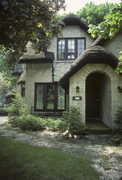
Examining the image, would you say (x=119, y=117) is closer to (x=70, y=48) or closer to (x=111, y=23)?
(x=111, y=23)

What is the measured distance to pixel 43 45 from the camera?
4961mm

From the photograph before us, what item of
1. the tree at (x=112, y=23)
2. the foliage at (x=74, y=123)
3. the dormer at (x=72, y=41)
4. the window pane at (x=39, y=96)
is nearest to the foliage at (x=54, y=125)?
the foliage at (x=74, y=123)

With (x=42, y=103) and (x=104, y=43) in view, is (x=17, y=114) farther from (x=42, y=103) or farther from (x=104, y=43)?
(x=104, y=43)

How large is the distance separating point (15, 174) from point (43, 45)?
14.0 ft

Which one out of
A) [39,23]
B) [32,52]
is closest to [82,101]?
[39,23]

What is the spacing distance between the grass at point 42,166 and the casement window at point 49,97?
21.9 ft

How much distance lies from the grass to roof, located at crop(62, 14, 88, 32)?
35.2 feet

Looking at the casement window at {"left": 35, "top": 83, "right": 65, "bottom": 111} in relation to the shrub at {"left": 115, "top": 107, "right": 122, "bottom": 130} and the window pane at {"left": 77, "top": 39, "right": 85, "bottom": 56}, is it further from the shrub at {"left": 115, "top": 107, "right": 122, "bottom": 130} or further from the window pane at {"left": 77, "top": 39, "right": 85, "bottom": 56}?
the shrub at {"left": 115, "top": 107, "right": 122, "bottom": 130}

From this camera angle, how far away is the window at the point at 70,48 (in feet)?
36.9

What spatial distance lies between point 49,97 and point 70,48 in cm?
479

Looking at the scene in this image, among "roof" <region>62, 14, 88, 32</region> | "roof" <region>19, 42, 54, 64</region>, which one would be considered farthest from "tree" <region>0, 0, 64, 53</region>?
"roof" <region>62, 14, 88, 32</region>

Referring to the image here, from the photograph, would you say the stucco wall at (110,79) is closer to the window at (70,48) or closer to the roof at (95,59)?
the roof at (95,59)

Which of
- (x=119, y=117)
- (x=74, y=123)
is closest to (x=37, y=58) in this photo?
(x=74, y=123)

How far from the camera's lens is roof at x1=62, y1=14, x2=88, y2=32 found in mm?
11117
